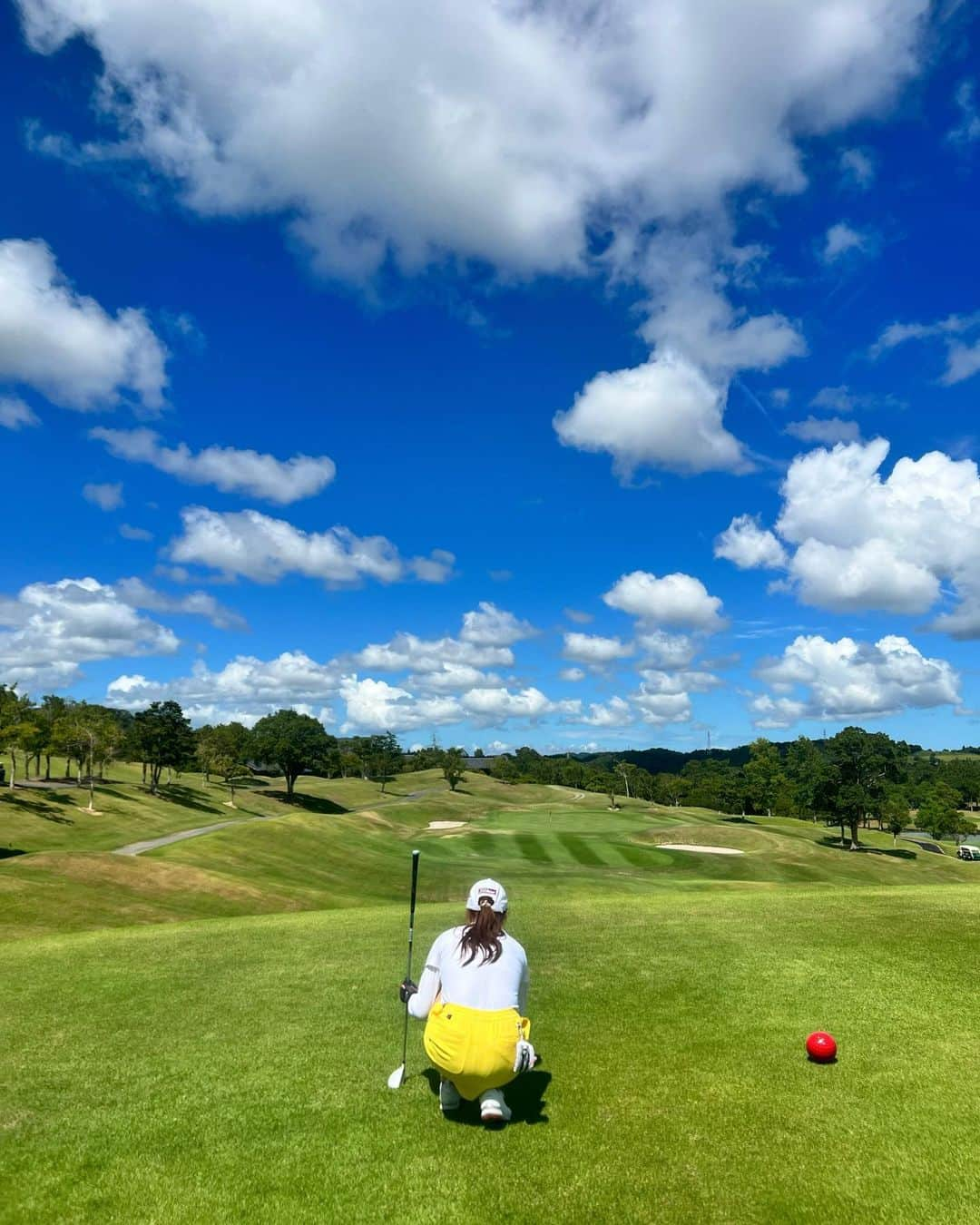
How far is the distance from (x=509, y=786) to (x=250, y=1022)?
525ft

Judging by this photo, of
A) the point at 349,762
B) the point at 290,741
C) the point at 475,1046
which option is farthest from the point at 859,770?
the point at 349,762

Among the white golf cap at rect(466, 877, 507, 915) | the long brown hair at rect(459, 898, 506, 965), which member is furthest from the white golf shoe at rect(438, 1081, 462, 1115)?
the white golf cap at rect(466, 877, 507, 915)

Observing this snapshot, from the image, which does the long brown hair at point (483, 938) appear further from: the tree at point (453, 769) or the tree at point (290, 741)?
the tree at point (453, 769)

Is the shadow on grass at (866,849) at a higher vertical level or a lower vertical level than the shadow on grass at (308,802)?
higher

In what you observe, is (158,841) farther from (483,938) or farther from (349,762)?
(349,762)

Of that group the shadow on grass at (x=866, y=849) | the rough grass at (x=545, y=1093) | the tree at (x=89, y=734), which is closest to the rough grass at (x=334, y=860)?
the shadow on grass at (x=866, y=849)

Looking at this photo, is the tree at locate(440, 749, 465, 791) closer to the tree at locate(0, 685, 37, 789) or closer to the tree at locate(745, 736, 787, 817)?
the tree at locate(745, 736, 787, 817)

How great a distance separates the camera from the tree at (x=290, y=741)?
118m

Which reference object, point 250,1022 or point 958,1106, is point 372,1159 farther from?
point 958,1106

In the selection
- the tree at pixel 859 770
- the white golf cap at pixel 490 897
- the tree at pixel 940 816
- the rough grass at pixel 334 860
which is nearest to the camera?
the white golf cap at pixel 490 897

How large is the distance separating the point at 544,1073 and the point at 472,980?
7.36 ft

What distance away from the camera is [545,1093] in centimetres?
833

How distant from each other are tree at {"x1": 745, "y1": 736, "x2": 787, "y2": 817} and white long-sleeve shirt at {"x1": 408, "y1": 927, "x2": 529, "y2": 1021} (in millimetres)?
138432

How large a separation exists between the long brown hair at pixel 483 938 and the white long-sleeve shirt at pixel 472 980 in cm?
5
